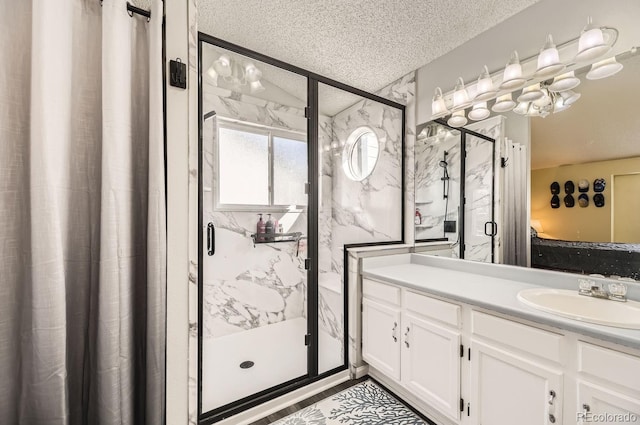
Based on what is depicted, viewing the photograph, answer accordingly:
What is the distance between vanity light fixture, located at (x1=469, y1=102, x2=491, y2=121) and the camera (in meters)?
1.96

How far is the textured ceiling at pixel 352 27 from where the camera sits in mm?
A: 1683

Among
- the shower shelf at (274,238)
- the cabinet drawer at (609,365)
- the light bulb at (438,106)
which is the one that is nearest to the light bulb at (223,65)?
the shower shelf at (274,238)

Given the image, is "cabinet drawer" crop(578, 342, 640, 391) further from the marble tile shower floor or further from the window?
the window

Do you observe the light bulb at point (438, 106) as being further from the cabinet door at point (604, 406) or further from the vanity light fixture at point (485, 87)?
the cabinet door at point (604, 406)

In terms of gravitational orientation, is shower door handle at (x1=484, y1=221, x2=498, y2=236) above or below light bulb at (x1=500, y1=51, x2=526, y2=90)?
below

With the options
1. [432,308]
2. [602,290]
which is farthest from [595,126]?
[432,308]

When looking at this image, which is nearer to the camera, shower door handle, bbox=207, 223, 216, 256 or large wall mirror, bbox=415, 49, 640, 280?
large wall mirror, bbox=415, 49, 640, 280

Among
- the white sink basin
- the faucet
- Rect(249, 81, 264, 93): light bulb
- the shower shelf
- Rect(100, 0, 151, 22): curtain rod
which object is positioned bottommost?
the white sink basin

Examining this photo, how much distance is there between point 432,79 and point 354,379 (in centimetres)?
257

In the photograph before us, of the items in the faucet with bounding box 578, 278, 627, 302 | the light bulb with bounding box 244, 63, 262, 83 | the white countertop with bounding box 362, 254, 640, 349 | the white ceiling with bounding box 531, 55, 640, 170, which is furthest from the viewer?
the light bulb with bounding box 244, 63, 262, 83

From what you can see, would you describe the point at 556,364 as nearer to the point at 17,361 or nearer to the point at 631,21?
the point at 631,21

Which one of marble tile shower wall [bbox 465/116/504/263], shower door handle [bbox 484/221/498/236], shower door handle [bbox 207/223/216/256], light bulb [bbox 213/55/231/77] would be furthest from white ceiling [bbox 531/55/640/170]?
shower door handle [bbox 207/223/216/256]

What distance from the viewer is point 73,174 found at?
1.00 m

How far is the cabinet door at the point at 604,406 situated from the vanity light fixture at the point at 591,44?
63.9 inches
